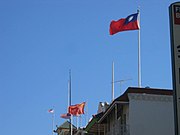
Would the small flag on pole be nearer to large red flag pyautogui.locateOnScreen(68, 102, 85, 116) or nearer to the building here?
large red flag pyautogui.locateOnScreen(68, 102, 85, 116)

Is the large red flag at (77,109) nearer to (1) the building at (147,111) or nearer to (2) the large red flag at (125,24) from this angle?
(2) the large red flag at (125,24)

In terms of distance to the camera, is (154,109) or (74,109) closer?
(154,109)

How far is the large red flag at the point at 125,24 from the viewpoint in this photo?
27.6 metres

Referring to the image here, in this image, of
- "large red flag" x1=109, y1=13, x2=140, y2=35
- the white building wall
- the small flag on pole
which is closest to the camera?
the white building wall

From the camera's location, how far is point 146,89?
24109 millimetres

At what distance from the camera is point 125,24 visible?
27781mm

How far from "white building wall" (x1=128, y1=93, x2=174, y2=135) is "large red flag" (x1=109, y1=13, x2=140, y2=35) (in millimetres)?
5529

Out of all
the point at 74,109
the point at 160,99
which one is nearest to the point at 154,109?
the point at 160,99

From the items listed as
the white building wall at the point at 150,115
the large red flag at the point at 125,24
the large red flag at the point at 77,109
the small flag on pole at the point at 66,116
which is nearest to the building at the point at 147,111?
the white building wall at the point at 150,115

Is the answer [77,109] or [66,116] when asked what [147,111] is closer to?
[77,109]

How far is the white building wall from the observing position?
23703 mm

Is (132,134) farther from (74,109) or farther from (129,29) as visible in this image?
(74,109)

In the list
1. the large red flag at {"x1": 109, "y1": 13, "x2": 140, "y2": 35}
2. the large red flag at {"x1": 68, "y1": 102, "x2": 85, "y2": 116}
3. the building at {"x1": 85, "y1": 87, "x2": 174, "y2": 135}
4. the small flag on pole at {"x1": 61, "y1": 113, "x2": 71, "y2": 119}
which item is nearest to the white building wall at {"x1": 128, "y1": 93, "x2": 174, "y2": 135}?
the building at {"x1": 85, "y1": 87, "x2": 174, "y2": 135}

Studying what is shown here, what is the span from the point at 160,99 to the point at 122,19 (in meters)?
6.65
